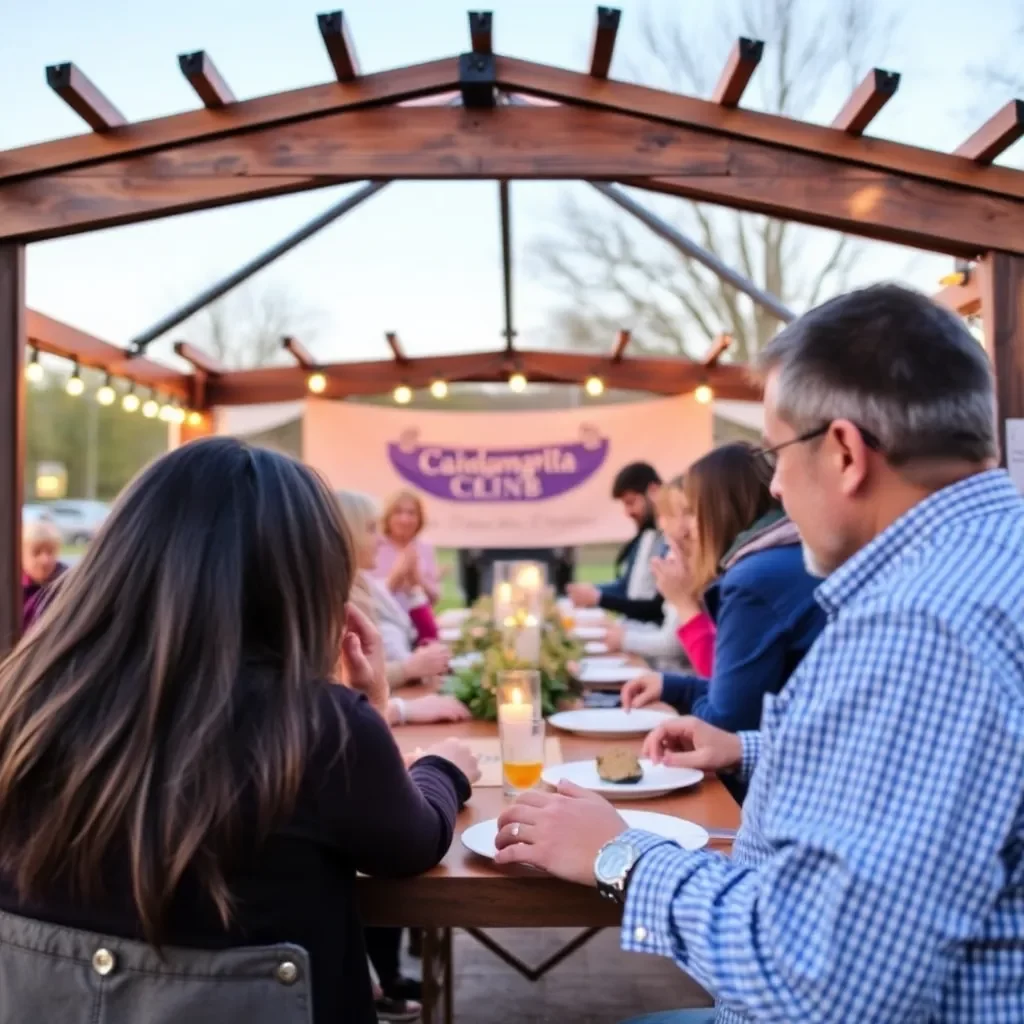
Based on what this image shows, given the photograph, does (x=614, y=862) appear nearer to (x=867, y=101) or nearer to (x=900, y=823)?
(x=900, y=823)

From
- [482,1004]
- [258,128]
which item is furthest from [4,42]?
[482,1004]

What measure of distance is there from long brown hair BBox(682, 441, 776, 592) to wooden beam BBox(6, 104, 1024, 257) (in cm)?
108

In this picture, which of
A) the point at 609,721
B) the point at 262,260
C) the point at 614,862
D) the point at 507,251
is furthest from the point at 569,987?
the point at 507,251

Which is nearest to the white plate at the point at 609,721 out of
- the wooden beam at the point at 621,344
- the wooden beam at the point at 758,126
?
the wooden beam at the point at 758,126

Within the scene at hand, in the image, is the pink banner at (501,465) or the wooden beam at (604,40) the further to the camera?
the pink banner at (501,465)

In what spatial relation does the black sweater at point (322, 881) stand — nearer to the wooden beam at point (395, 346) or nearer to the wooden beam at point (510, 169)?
the wooden beam at point (510, 169)

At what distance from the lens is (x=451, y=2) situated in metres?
4.50

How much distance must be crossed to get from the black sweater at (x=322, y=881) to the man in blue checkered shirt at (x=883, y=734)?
289 millimetres

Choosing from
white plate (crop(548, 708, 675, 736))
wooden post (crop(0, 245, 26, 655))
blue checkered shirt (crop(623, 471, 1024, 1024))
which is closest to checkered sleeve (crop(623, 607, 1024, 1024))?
blue checkered shirt (crop(623, 471, 1024, 1024))

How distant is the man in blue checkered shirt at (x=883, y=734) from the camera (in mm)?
849

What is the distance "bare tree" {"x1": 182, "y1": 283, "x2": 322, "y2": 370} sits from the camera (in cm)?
1048

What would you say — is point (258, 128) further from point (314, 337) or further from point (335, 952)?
point (314, 337)

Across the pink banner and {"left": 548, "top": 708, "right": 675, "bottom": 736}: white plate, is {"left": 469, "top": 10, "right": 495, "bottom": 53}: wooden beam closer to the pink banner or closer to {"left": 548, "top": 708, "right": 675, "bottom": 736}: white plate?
{"left": 548, "top": 708, "right": 675, "bottom": 736}: white plate

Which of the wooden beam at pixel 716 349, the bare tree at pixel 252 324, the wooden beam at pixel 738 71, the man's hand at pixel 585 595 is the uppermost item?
the bare tree at pixel 252 324
